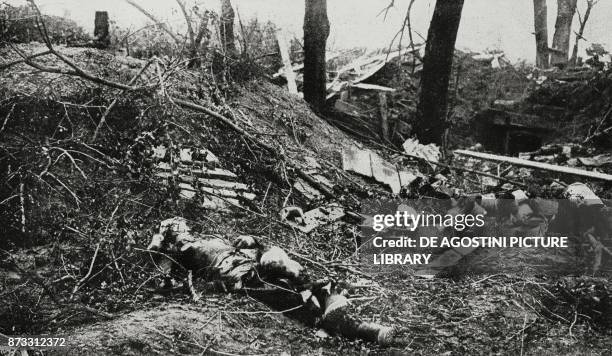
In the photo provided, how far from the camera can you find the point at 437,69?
6.75 metres

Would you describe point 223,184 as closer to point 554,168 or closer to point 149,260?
point 149,260

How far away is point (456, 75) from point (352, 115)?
2.59 metres

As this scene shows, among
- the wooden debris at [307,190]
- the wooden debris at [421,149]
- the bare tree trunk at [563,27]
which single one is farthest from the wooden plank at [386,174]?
the bare tree trunk at [563,27]

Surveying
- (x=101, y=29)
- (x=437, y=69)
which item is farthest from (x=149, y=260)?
(x=437, y=69)

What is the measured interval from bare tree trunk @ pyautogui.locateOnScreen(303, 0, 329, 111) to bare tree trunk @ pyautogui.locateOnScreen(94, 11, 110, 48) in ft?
8.94

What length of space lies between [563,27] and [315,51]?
22.0 ft

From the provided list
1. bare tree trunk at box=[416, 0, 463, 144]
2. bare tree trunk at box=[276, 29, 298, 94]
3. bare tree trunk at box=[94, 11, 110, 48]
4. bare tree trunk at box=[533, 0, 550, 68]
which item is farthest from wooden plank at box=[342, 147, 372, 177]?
bare tree trunk at box=[533, 0, 550, 68]

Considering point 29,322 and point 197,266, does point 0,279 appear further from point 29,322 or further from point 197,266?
point 197,266

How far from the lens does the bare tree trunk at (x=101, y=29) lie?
6410 mm

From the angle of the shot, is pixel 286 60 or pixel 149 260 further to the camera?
pixel 286 60

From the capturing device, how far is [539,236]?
13.3ft

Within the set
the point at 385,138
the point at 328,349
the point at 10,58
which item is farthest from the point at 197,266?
the point at 385,138

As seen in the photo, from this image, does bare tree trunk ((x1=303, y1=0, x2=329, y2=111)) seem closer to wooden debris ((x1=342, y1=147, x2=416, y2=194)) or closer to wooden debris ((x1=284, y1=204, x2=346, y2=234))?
wooden debris ((x1=342, y1=147, x2=416, y2=194))

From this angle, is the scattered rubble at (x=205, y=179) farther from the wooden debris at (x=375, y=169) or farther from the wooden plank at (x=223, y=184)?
the wooden debris at (x=375, y=169)
